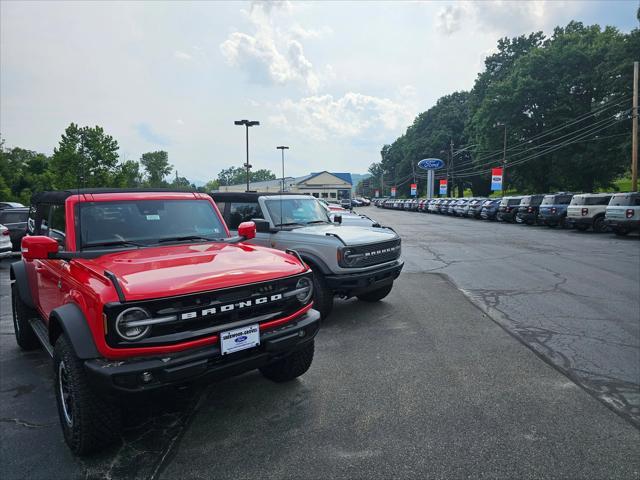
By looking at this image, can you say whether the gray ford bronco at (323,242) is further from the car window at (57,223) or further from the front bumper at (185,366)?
the front bumper at (185,366)

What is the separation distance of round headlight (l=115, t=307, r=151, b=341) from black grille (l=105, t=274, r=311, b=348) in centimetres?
2

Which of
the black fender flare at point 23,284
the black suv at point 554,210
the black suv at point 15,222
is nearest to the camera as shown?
the black fender flare at point 23,284

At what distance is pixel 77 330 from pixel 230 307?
103 cm

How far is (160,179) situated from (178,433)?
11972 centimetres

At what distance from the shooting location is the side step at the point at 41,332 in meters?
3.62

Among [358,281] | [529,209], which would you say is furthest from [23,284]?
[529,209]

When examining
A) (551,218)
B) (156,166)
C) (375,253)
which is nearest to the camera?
(375,253)

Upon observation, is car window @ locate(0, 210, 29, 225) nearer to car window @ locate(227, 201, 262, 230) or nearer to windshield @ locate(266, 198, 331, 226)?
car window @ locate(227, 201, 262, 230)

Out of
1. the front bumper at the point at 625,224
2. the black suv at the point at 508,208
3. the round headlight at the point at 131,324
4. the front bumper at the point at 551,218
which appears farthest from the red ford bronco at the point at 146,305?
the black suv at the point at 508,208

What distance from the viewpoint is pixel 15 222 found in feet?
47.6

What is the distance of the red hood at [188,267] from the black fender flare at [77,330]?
13.1 inches

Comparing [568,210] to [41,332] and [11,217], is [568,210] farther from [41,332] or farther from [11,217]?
[11,217]

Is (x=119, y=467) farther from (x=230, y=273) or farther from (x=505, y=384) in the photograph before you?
(x=505, y=384)

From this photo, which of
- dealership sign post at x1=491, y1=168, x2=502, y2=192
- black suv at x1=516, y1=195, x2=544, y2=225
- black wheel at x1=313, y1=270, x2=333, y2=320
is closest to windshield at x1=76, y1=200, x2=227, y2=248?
black wheel at x1=313, y1=270, x2=333, y2=320
